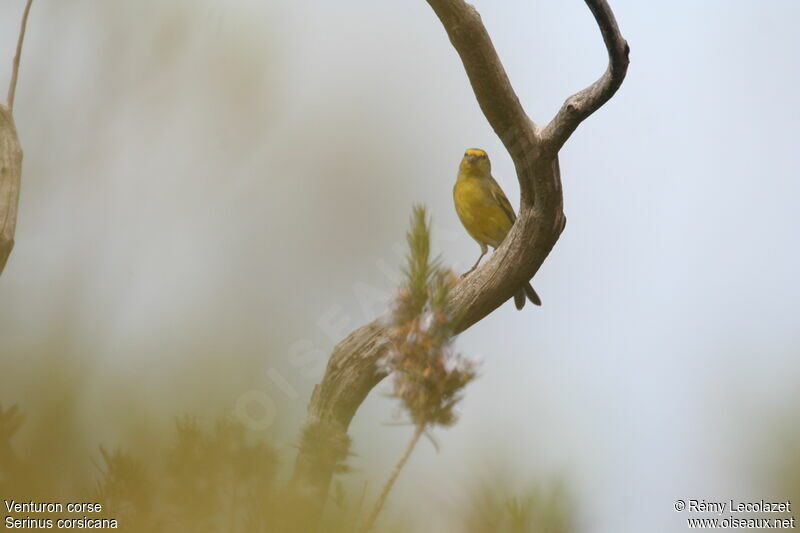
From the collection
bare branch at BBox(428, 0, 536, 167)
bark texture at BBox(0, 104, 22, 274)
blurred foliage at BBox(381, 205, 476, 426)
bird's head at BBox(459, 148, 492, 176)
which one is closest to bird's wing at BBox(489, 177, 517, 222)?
bird's head at BBox(459, 148, 492, 176)

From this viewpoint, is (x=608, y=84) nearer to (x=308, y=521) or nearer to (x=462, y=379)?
(x=462, y=379)

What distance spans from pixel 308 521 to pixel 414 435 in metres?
0.15

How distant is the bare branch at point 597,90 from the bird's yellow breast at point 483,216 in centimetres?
212

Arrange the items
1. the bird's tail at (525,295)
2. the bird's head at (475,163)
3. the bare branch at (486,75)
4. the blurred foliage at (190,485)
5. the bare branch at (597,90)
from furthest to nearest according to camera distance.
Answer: the bird's head at (475,163) → the bird's tail at (525,295) → the bare branch at (486,75) → the bare branch at (597,90) → the blurred foliage at (190,485)

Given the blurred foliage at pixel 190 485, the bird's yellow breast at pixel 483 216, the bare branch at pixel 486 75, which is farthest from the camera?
the bird's yellow breast at pixel 483 216

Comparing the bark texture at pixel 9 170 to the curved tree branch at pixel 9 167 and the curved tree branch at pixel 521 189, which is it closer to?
the curved tree branch at pixel 9 167

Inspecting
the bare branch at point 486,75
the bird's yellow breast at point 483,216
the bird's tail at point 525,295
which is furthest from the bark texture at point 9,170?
the bird's yellow breast at point 483,216

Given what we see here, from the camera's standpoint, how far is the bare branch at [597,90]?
82.3 inches

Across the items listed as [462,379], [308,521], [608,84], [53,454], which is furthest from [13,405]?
[608,84]

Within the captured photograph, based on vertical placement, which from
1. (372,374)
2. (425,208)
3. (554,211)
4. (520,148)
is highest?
(520,148)

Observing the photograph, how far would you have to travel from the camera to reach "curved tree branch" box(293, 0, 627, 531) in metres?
2.21

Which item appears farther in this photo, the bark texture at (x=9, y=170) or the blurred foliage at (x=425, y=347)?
the bark texture at (x=9, y=170)

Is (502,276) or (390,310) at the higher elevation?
(502,276)

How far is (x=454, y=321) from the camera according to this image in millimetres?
694
